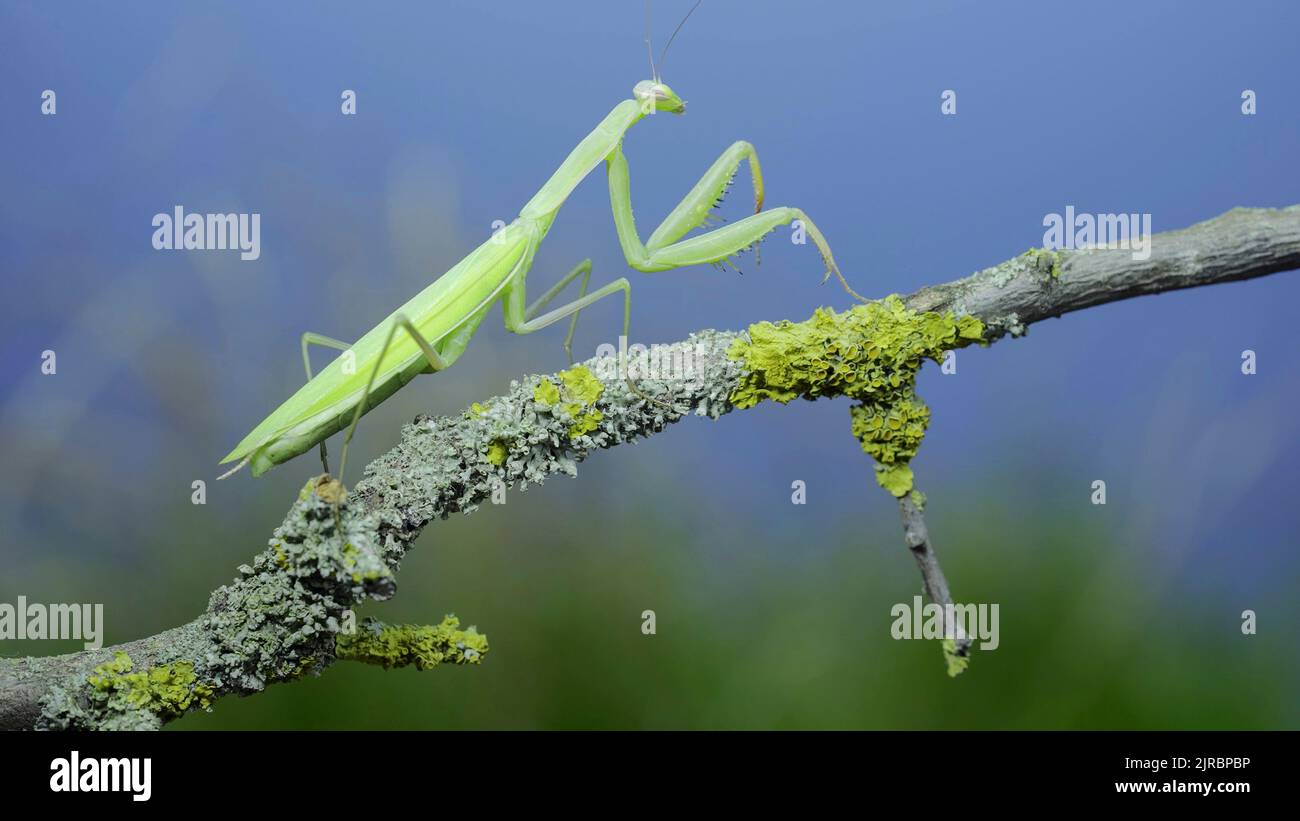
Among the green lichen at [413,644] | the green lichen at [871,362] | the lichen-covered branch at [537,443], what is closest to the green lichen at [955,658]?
the lichen-covered branch at [537,443]

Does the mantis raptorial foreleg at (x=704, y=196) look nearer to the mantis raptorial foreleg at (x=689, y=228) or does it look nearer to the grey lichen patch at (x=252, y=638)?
the mantis raptorial foreleg at (x=689, y=228)

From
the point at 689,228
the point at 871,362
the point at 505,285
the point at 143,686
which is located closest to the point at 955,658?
the point at 871,362

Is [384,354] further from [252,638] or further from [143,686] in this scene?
[143,686]

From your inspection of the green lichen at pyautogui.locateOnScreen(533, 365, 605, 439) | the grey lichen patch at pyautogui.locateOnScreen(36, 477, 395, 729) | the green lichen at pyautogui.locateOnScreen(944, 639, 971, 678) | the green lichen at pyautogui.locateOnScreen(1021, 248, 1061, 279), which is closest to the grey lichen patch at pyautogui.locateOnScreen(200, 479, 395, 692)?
the grey lichen patch at pyautogui.locateOnScreen(36, 477, 395, 729)

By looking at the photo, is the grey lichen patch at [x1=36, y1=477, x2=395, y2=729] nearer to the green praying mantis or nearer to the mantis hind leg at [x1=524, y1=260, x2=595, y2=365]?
the green praying mantis

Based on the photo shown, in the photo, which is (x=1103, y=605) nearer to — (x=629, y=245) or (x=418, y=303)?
(x=629, y=245)
